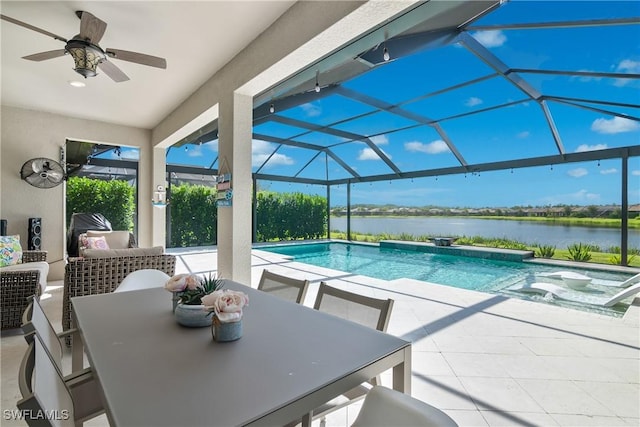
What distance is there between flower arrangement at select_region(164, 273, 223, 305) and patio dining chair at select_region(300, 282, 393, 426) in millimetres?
622

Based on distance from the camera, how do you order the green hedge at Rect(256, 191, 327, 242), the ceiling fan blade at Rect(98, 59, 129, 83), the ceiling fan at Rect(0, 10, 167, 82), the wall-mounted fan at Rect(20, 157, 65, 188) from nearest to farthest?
the ceiling fan at Rect(0, 10, 167, 82), the ceiling fan blade at Rect(98, 59, 129, 83), the wall-mounted fan at Rect(20, 157, 65, 188), the green hedge at Rect(256, 191, 327, 242)

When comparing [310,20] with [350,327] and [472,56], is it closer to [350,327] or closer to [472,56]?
[350,327]

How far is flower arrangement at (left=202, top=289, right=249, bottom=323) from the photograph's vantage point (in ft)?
3.83

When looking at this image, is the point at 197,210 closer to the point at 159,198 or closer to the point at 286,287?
the point at 159,198

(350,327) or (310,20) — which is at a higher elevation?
(310,20)

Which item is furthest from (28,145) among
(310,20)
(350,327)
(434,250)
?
(434,250)

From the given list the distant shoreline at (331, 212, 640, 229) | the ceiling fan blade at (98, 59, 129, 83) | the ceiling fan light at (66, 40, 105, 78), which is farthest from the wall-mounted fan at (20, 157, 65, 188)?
the distant shoreline at (331, 212, 640, 229)

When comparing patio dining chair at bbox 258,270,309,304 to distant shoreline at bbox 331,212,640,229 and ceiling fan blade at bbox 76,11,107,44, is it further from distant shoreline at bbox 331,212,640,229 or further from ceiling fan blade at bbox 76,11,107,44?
distant shoreline at bbox 331,212,640,229

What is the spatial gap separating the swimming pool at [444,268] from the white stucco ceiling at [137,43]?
4.81 metres

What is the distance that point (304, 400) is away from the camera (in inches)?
33.9

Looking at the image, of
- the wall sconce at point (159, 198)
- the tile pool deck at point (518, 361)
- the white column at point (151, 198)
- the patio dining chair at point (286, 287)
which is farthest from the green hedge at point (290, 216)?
the patio dining chair at point (286, 287)

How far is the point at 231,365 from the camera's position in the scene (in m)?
1.02

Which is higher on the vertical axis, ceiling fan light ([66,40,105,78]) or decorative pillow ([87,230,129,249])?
ceiling fan light ([66,40,105,78])

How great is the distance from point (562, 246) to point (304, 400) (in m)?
9.41
